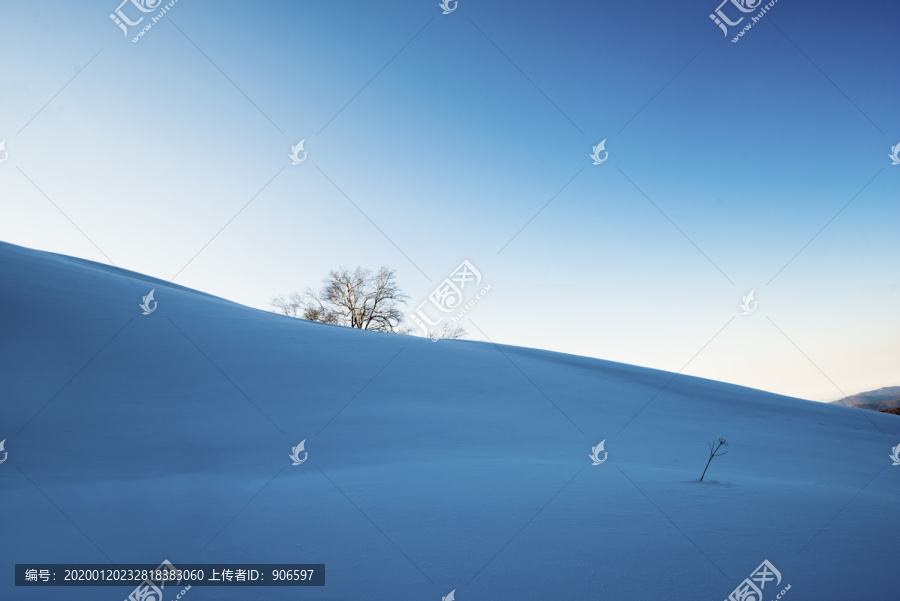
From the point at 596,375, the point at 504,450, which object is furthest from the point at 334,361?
the point at 596,375

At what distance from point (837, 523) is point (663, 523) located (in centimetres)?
119

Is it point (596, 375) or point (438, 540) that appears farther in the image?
point (596, 375)

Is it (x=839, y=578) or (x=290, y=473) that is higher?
(x=290, y=473)

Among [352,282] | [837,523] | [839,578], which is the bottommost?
[839,578]

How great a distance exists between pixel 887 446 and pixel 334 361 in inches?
461

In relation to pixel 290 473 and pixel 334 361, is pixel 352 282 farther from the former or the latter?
pixel 290 473

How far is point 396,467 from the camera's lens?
4762mm

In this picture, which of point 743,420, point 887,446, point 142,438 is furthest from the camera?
point 743,420

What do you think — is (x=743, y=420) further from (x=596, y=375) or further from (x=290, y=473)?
(x=290, y=473)

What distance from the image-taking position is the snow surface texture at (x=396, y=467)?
2287mm

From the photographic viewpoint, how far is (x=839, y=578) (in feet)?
6.77

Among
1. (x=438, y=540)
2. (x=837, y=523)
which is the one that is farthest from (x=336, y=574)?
(x=837, y=523)

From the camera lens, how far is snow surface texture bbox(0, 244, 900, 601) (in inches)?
90.0

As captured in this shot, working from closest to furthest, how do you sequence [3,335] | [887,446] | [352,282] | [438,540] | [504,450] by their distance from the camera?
[438,540] < [504,450] < [3,335] < [887,446] < [352,282]
